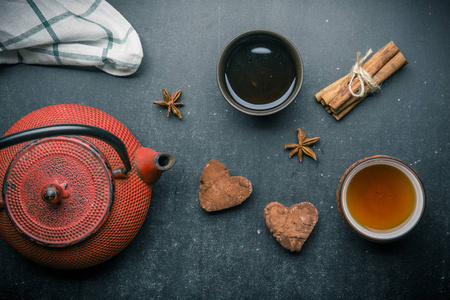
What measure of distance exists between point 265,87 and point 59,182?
68 cm

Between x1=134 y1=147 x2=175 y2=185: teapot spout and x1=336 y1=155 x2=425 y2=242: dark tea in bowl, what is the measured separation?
53 cm

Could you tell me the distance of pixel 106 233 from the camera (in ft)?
2.90

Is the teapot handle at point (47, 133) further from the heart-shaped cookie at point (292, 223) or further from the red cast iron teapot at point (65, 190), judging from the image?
the heart-shaped cookie at point (292, 223)

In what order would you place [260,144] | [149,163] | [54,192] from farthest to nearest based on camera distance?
1. [260,144]
2. [149,163]
3. [54,192]

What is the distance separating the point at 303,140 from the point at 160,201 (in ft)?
1.78

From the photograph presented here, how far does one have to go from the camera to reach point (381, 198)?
0.99 meters

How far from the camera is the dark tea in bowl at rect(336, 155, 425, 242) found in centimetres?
94

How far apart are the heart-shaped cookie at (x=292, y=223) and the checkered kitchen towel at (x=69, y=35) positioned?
0.70 metres

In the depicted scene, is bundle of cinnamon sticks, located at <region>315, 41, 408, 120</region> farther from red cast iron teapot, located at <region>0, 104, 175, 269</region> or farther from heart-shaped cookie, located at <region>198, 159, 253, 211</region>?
red cast iron teapot, located at <region>0, 104, 175, 269</region>

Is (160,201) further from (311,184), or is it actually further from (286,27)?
(286,27)

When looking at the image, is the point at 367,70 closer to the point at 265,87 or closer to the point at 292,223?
the point at 265,87

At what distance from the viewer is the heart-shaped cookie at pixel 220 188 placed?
1054 millimetres

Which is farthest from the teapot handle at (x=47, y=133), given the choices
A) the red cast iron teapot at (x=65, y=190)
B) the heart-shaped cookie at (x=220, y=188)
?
the heart-shaped cookie at (x=220, y=188)

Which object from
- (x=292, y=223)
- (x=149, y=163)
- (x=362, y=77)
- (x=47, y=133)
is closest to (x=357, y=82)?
(x=362, y=77)
